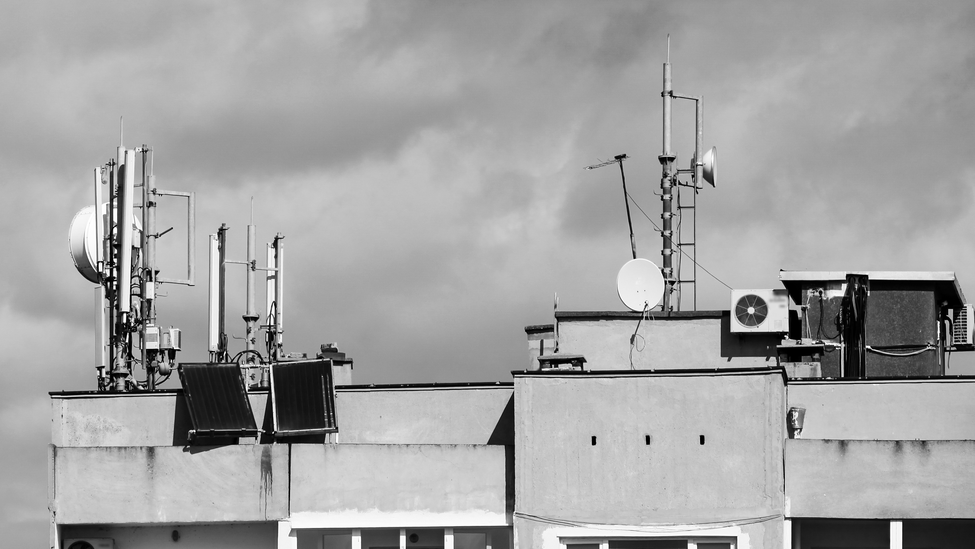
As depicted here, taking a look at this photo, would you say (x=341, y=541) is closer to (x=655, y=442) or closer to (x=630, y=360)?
(x=655, y=442)

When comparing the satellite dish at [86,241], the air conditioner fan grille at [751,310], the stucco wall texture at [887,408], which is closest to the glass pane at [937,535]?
the stucco wall texture at [887,408]

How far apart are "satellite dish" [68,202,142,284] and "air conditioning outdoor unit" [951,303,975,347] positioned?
61.4ft

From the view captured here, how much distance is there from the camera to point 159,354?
36.5 metres

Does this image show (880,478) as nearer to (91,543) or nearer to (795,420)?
(795,420)

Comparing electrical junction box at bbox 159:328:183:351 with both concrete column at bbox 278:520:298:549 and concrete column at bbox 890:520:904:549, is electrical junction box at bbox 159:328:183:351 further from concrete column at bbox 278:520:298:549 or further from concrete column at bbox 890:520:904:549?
concrete column at bbox 890:520:904:549

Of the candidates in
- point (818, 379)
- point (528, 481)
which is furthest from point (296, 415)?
point (818, 379)

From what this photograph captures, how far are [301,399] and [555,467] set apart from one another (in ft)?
16.6

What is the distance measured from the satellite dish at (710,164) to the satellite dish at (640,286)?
6389 millimetres

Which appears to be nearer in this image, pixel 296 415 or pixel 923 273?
pixel 296 415

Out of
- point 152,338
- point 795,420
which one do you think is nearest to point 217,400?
point 152,338

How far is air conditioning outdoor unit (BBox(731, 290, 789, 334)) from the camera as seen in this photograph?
123 feet

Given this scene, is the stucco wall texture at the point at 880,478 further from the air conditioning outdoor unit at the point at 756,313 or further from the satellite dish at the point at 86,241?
the satellite dish at the point at 86,241

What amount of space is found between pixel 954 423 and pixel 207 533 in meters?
13.7

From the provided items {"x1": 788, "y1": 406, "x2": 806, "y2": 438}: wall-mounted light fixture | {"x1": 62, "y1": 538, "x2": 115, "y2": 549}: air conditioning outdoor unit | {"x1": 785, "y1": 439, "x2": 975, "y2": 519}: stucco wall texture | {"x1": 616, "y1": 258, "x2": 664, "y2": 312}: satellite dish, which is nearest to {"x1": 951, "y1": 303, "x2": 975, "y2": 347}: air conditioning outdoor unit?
{"x1": 616, "y1": 258, "x2": 664, "y2": 312}: satellite dish
